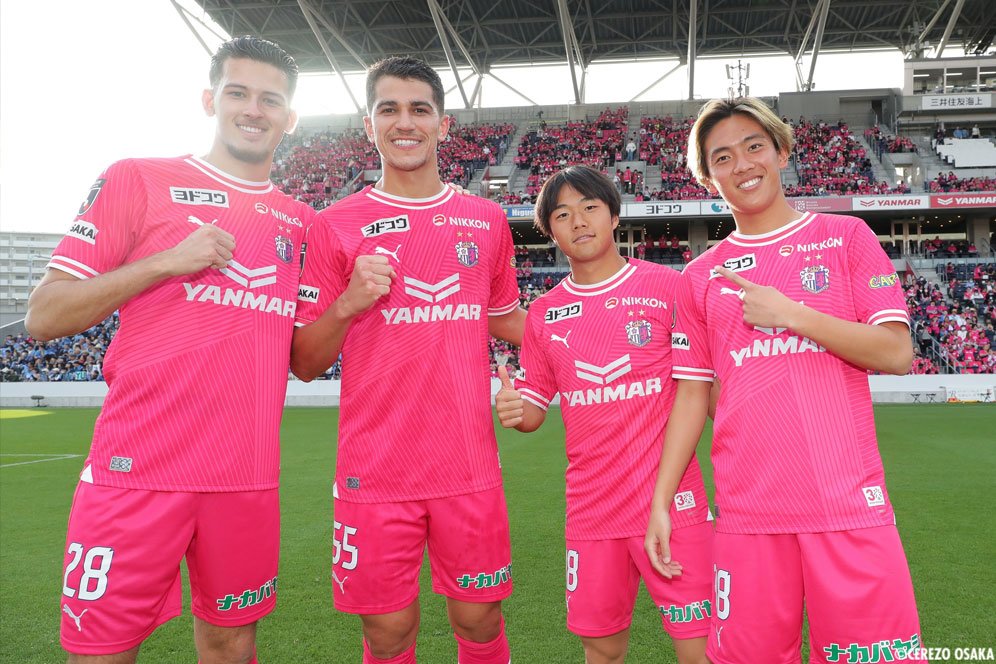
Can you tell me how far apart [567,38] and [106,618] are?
34.2 metres

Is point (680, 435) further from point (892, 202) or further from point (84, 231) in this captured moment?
point (892, 202)

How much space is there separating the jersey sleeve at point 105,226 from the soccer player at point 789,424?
2.12 meters

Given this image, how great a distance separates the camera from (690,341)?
2621 mm

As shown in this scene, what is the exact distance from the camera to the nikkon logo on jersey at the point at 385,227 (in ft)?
9.81

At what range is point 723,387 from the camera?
2445 mm

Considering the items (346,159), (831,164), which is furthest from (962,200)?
(346,159)

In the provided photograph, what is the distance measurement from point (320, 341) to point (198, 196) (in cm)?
72

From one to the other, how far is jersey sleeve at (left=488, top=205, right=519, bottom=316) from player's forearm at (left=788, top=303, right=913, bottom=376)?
4.73 feet

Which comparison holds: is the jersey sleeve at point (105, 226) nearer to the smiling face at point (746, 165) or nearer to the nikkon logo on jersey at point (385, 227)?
the nikkon logo on jersey at point (385, 227)

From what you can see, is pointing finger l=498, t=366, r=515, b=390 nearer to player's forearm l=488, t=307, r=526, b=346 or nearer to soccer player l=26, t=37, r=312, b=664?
player's forearm l=488, t=307, r=526, b=346

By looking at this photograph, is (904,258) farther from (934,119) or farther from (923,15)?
(923,15)

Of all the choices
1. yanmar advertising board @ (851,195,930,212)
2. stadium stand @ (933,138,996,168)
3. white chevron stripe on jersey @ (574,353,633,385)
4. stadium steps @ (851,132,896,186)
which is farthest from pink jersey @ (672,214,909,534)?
stadium stand @ (933,138,996,168)

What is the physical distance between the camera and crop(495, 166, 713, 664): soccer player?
2.68 m

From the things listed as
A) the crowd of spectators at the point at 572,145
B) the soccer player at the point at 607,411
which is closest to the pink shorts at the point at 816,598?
the soccer player at the point at 607,411
